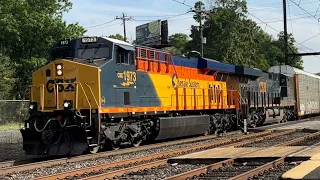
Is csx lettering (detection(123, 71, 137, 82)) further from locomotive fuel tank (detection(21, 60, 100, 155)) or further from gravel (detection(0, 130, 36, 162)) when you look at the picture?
gravel (detection(0, 130, 36, 162))

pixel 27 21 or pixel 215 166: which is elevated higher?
pixel 27 21

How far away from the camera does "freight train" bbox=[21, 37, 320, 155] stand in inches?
505

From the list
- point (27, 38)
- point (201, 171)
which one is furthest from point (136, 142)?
point (27, 38)

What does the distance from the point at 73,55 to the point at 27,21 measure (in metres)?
24.4

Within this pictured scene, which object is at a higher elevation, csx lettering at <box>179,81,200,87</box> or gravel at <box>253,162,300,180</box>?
csx lettering at <box>179,81,200,87</box>

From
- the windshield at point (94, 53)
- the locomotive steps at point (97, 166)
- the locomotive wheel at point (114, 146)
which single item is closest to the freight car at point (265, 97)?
the locomotive wheel at point (114, 146)

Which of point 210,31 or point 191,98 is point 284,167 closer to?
point 191,98

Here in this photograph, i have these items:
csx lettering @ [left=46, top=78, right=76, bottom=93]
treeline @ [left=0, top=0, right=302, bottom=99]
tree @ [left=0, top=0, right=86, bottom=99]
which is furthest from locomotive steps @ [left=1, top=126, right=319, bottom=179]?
tree @ [left=0, top=0, right=86, bottom=99]

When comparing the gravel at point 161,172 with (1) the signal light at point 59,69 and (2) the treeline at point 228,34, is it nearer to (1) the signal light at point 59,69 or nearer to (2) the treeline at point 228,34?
(1) the signal light at point 59,69

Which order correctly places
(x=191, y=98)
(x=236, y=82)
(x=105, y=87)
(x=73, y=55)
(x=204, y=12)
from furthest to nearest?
(x=204, y=12)
(x=236, y=82)
(x=191, y=98)
(x=73, y=55)
(x=105, y=87)

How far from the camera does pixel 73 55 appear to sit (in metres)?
14.1

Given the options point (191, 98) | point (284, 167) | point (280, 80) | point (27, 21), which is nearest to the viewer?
point (284, 167)

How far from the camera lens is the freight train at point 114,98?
12.8m

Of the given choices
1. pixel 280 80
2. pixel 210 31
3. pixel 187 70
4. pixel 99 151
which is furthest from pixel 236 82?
pixel 210 31
